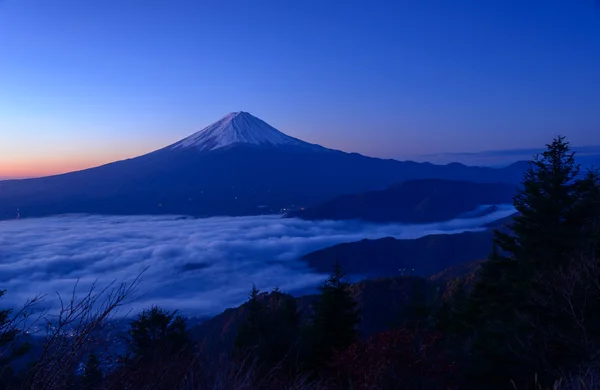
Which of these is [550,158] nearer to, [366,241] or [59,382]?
[59,382]

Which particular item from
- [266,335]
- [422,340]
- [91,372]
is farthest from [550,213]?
[91,372]

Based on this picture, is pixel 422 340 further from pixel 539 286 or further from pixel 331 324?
pixel 331 324

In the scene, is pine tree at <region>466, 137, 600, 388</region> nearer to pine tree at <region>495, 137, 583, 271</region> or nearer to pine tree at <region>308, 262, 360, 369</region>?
pine tree at <region>495, 137, 583, 271</region>

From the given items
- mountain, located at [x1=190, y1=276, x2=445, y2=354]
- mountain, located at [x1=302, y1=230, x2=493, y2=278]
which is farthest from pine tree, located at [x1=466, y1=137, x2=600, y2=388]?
mountain, located at [x1=302, y1=230, x2=493, y2=278]

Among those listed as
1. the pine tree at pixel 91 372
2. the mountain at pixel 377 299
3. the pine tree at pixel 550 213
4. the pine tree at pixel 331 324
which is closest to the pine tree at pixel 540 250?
the pine tree at pixel 550 213

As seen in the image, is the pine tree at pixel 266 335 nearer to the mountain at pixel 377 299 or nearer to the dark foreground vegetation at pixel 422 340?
the dark foreground vegetation at pixel 422 340
